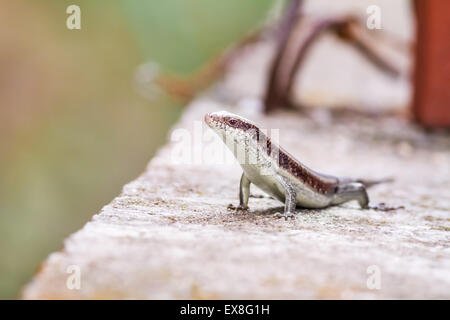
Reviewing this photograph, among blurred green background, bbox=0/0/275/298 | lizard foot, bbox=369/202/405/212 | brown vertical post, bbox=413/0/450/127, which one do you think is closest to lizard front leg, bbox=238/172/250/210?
lizard foot, bbox=369/202/405/212

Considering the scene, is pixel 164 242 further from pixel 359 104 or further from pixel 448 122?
pixel 359 104

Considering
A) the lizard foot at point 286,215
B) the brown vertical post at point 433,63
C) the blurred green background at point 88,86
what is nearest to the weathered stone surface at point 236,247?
the lizard foot at point 286,215

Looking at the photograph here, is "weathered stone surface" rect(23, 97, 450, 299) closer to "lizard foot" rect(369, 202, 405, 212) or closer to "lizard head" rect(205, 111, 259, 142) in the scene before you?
"lizard foot" rect(369, 202, 405, 212)

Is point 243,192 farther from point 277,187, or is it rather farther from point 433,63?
point 433,63

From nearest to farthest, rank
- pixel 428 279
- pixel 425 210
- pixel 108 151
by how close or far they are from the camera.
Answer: pixel 428 279, pixel 425 210, pixel 108 151

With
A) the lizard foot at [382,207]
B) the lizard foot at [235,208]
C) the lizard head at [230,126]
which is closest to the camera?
the lizard head at [230,126]

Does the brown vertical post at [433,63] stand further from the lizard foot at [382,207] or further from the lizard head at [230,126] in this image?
the lizard head at [230,126]

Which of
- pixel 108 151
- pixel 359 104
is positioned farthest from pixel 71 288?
pixel 108 151
